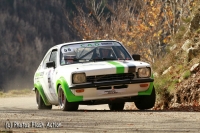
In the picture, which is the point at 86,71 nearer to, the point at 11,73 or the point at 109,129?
the point at 109,129

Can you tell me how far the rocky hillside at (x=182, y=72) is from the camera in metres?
16.9

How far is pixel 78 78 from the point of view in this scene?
13.5m

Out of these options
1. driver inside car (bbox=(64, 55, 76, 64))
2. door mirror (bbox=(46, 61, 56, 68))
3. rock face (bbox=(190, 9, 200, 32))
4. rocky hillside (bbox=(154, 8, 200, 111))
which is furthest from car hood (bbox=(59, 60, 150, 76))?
rock face (bbox=(190, 9, 200, 32))

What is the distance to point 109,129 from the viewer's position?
377 inches

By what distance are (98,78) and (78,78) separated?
0.42 meters

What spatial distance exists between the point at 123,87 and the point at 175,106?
3.54 meters

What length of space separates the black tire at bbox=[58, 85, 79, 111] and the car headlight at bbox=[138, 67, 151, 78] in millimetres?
1475

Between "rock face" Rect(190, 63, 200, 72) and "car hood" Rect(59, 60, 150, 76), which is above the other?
"car hood" Rect(59, 60, 150, 76)

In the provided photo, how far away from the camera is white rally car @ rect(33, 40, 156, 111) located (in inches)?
533

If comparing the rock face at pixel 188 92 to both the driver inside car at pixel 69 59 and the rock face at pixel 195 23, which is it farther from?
the driver inside car at pixel 69 59

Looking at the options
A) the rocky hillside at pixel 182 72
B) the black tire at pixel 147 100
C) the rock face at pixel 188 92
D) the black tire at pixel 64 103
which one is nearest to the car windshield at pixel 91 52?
the black tire at pixel 64 103

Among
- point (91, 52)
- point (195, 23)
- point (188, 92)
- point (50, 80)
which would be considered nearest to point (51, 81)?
point (50, 80)

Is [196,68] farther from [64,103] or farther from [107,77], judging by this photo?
[64,103]

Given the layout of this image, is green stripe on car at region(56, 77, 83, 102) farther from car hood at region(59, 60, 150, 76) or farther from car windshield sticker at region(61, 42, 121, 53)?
car windshield sticker at region(61, 42, 121, 53)
